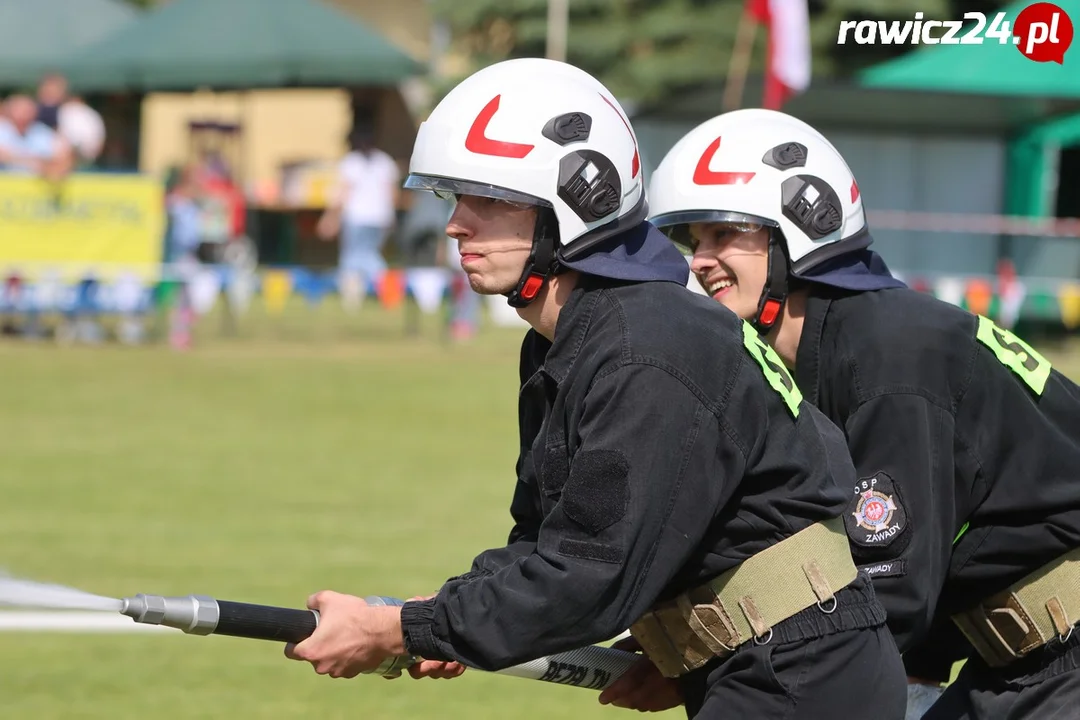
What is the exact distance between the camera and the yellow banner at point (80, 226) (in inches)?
659

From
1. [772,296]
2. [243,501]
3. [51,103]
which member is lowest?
[243,501]

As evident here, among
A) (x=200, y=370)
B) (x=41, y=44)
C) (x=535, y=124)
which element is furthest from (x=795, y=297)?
(x=41, y=44)

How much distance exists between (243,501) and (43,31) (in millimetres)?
15835

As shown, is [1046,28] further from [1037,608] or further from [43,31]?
[43,31]

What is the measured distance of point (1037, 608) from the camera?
4113 millimetres

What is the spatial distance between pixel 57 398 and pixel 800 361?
34.9ft

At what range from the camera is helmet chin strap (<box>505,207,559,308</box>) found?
344 centimetres

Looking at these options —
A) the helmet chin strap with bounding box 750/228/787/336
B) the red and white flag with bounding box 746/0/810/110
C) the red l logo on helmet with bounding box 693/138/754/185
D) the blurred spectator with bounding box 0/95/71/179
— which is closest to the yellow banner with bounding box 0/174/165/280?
the blurred spectator with bounding box 0/95/71/179

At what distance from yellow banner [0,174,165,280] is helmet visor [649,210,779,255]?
43.2ft

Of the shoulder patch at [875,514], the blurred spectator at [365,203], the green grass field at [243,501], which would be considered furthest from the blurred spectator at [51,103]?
the shoulder patch at [875,514]

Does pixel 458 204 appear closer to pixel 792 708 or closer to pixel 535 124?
pixel 535 124

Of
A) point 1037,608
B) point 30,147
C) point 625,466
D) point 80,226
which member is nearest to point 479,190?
point 625,466

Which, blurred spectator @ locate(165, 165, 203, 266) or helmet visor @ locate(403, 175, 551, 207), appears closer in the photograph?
helmet visor @ locate(403, 175, 551, 207)

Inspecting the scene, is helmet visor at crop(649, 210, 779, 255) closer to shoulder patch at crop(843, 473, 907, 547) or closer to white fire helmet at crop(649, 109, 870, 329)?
white fire helmet at crop(649, 109, 870, 329)
